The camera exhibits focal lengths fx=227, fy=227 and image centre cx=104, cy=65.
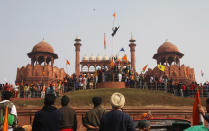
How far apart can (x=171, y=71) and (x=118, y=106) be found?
3255 cm

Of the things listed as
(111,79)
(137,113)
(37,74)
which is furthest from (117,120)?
(37,74)

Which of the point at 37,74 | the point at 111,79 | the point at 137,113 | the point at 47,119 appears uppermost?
the point at 37,74

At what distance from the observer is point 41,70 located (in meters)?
33.9

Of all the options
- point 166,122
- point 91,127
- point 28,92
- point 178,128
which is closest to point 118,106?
point 91,127

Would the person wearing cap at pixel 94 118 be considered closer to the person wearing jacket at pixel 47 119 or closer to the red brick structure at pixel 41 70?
the person wearing jacket at pixel 47 119

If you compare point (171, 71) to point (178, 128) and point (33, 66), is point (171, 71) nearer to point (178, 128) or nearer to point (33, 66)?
point (33, 66)

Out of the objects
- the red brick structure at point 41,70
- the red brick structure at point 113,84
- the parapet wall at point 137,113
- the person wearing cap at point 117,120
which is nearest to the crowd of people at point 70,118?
the person wearing cap at point 117,120

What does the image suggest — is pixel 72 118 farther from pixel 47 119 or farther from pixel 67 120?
pixel 47 119

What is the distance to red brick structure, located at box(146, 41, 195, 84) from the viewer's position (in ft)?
112

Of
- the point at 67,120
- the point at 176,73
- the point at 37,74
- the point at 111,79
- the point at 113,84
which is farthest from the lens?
the point at 176,73

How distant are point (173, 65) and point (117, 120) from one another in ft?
110

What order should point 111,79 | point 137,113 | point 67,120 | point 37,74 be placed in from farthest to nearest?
point 37,74
point 111,79
point 137,113
point 67,120

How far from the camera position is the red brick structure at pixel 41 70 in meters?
33.2

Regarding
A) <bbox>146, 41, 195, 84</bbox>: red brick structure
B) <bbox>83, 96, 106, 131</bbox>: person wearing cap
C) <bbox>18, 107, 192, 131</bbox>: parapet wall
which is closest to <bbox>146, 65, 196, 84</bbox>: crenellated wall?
<bbox>146, 41, 195, 84</bbox>: red brick structure
